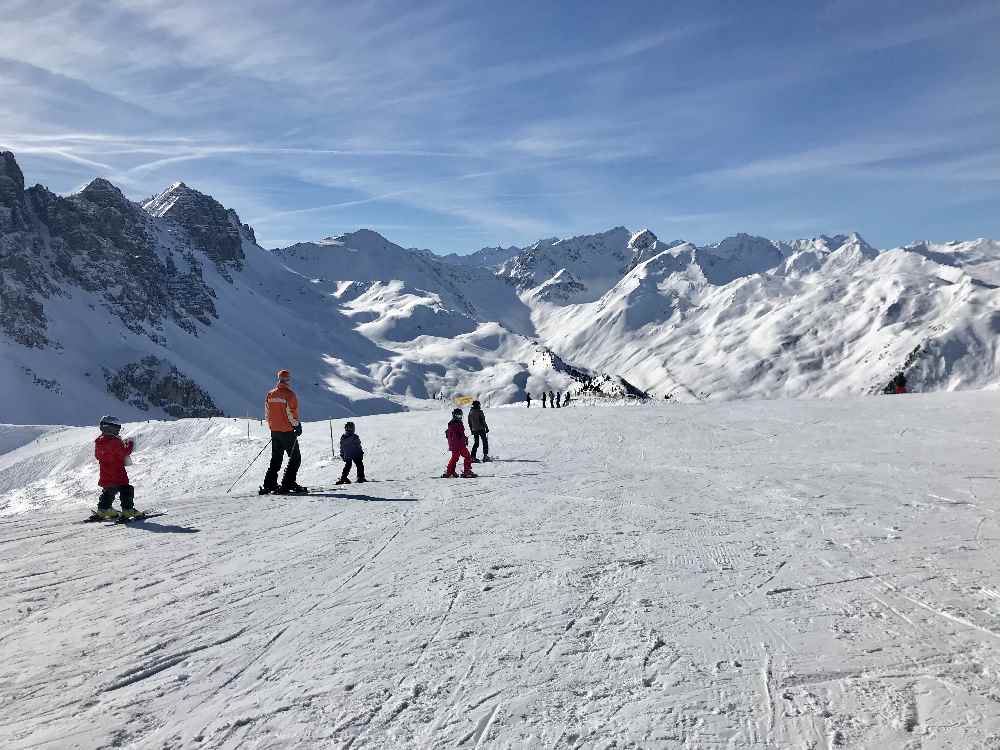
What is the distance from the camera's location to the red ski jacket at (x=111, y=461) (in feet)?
33.8

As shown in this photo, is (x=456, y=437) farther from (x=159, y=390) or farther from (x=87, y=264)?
(x=87, y=264)

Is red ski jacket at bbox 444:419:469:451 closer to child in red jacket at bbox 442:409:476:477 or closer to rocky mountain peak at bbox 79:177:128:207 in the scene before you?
child in red jacket at bbox 442:409:476:477

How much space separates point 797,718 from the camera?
3.86 metres

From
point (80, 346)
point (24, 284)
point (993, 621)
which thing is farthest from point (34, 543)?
point (24, 284)

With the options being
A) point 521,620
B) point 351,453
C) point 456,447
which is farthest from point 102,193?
point 521,620

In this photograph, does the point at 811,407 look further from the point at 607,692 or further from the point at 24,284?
the point at 24,284

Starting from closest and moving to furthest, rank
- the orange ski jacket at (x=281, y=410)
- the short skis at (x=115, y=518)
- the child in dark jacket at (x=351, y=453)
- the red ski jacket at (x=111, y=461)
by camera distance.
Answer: the short skis at (x=115, y=518)
the red ski jacket at (x=111, y=461)
the orange ski jacket at (x=281, y=410)
the child in dark jacket at (x=351, y=453)

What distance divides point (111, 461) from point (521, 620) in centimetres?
842

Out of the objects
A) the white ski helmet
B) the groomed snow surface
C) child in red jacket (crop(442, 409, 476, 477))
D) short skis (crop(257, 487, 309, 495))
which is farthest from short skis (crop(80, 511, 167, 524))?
child in red jacket (crop(442, 409, 476, 477))

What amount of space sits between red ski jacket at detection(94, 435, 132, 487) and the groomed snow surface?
0.93 m

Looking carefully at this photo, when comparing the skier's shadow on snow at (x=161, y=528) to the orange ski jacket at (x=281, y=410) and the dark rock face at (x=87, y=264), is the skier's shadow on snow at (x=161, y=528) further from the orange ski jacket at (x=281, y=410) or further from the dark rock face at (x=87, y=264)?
the dark rock face at (x=87, y=264)

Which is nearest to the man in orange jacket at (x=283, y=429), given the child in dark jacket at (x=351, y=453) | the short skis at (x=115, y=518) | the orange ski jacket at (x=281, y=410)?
the orange ski jacket at (x=281, y=410)

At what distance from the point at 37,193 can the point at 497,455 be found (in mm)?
178444

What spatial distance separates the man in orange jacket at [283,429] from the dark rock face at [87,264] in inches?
4926
